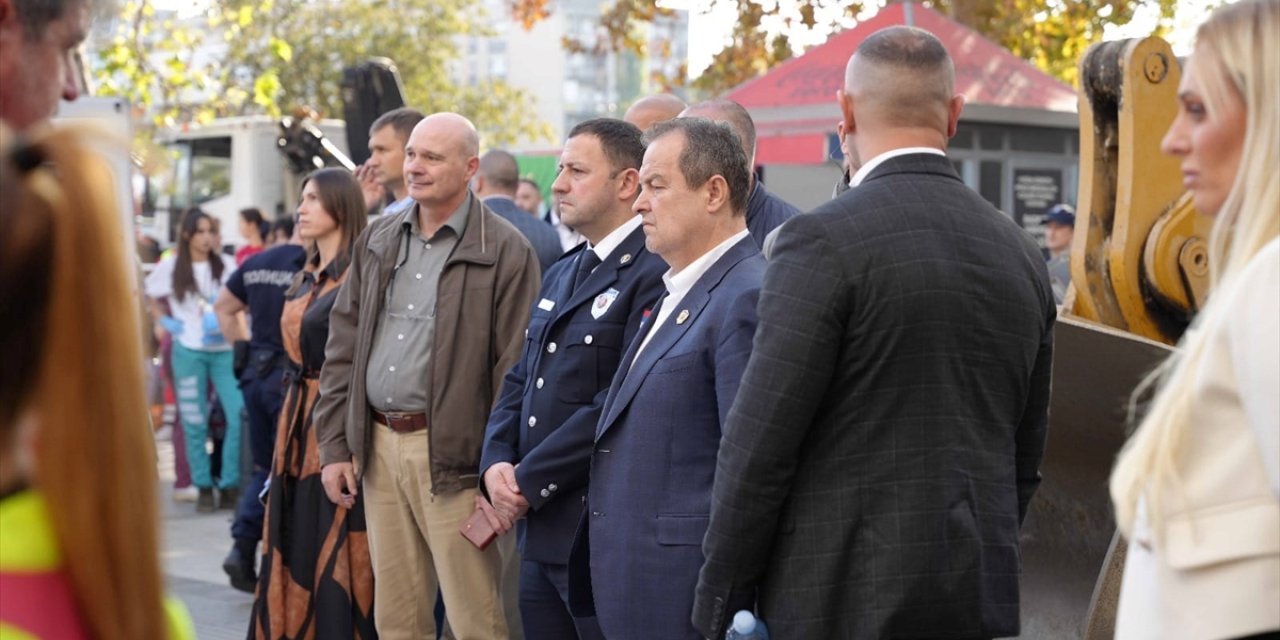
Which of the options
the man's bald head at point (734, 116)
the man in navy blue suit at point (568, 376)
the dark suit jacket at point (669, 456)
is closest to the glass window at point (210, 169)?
the man's bald head at point (734, 116)

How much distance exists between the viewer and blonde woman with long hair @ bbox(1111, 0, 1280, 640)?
221cm

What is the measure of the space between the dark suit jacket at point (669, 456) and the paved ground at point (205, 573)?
2669mm

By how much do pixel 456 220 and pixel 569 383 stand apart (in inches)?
48.5

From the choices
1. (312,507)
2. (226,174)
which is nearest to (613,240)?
(312,507)

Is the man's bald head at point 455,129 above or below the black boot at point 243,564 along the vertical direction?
above

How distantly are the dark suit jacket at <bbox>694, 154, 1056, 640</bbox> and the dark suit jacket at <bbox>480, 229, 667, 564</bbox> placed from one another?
5.35 feet

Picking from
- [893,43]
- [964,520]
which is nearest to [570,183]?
[893,43]

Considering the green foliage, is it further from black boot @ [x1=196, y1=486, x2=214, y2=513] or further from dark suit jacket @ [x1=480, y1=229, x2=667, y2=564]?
dark suit jacket @ [x1=480, y1=229, x2=667, y2=564]

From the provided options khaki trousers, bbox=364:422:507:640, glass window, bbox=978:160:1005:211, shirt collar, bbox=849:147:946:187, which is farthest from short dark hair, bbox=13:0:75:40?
glass window, bbox=978:160:1005:211

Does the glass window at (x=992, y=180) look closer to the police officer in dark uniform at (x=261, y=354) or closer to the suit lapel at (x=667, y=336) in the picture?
the police officer in dark uniform at (x=261, y=354)

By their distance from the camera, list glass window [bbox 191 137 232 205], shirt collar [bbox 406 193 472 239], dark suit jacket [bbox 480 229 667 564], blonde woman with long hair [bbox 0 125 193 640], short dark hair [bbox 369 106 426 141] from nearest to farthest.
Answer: blonde woman with long hair [bbox 0 125 193 640]
dark suit jacket [bbox 480 229 667 564]
shirt collar [bbox 406 193 472 239]
short dark hair [bbox 369 106 426 141]
glass window [bbox 191 137 232 205]

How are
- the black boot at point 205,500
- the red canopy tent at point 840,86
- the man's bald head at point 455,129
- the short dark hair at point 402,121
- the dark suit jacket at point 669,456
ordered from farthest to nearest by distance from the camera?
the red canopy tent at point 840,86 → the black boot at point 205,500 → the short dark hair at point 402,121 → the man's bald head at point 455,129 → the dark suit jacket at point 669,456

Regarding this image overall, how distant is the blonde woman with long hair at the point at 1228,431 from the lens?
221cm

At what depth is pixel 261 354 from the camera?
9.19 m
